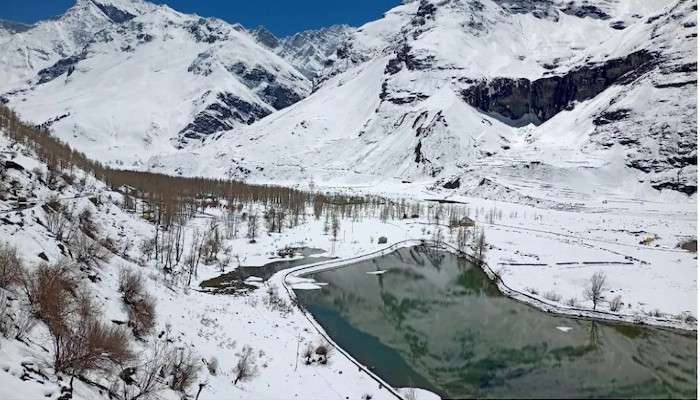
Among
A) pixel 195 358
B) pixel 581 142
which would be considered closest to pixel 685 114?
pixel 581 142

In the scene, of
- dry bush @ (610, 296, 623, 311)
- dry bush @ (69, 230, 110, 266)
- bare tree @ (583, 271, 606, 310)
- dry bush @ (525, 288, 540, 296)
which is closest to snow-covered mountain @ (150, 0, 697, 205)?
bare tree @ (583, 271, 606, 310)

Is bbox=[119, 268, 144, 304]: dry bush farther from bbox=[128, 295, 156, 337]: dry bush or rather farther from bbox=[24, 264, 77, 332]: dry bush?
bbox=[24, 264, 77, 332]: dry bush

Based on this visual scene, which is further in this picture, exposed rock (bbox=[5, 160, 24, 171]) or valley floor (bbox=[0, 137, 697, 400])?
exposed rock (bbox=[5, 160, 24, 171])

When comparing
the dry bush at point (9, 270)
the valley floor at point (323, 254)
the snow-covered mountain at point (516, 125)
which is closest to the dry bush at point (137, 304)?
the valley floor at point (323, 254)

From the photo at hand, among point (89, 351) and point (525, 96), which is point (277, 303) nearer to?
point (89, 351)

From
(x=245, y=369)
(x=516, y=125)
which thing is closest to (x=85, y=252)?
(x=245, y=369)
